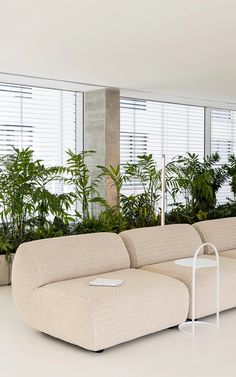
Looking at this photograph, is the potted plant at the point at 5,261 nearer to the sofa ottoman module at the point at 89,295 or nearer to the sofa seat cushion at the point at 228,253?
the sofa ottoman module at the point at 89,295

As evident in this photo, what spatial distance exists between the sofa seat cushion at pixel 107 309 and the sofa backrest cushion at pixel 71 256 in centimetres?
11

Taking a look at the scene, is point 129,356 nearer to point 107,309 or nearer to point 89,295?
point 107,309

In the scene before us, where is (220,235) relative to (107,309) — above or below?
above

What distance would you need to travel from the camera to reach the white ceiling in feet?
14.3

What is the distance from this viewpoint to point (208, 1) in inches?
163

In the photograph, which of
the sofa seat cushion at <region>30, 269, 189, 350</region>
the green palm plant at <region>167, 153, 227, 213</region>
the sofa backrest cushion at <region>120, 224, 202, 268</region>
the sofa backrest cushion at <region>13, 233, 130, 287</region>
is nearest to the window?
the green palm plant at <region>167, 153, 227, 213</region>

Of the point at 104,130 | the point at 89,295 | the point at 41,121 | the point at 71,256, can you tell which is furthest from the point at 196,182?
the point at 89,295

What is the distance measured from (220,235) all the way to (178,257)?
0.86 metres

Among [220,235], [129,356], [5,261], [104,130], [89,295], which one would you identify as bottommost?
[129,356]

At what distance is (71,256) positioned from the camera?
4.91 meters

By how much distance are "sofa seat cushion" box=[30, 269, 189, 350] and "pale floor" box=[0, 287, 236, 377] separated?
102mm

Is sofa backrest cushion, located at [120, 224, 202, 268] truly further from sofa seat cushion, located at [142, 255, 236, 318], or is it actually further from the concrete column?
the concrete column

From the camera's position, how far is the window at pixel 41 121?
8297 millimetres

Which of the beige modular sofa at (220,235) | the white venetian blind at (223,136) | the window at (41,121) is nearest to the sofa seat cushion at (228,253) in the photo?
the beige modular sofa at (220,235)
